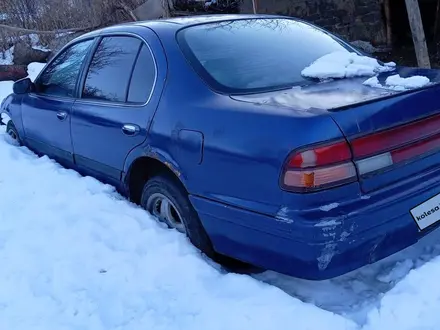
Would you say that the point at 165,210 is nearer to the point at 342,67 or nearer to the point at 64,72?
the point at 342,67

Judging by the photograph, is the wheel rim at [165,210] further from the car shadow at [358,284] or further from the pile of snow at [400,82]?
the pile of snow at [400,82]

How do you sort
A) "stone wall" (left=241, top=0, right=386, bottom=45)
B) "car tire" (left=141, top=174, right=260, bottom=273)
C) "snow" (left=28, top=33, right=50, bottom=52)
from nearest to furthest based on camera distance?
"car tire" (left=141, top=174, right=260, bottom=273) < "stone wall" (left=241, top=0, right=386, bottom=45) < "snow" (left=28, top=33, right=50, bottom=52)

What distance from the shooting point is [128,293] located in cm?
290

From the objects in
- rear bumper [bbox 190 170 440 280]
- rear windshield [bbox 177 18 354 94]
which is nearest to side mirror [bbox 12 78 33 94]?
rear windshield [bbox 177 18 354 94]

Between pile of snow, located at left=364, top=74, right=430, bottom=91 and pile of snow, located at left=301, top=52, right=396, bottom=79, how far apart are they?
7.0 inches

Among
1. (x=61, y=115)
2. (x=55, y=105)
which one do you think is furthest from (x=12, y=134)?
(x=61, y=115)

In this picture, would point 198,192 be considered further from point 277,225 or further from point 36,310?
point 36,310

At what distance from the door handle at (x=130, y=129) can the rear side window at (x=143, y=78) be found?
0.57 ft

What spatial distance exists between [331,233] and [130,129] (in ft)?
5.40

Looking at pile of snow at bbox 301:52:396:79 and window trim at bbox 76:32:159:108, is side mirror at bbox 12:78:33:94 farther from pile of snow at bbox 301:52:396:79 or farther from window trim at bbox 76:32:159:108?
pile of snow at bbox 301:52:396:79

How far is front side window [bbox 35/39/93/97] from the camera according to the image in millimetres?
4477

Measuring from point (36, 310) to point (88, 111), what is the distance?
176 cm

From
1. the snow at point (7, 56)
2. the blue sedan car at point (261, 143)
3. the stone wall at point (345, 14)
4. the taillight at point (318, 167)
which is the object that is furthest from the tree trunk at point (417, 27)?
the snow at point (7, 56)

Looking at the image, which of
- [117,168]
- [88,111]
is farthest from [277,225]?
[88,111]
